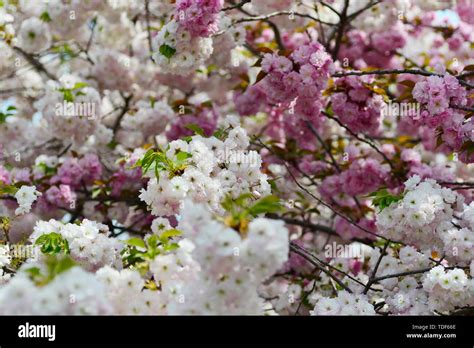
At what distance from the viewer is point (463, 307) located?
3.43m

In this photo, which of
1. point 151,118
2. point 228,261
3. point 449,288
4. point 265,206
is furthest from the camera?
point 151,118

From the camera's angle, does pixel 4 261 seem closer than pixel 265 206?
No

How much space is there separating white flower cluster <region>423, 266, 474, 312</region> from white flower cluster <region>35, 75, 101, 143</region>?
2888 millimetres

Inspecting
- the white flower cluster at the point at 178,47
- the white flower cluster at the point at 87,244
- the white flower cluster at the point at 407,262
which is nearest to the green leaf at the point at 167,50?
the white flower cluster at the point at 178,47

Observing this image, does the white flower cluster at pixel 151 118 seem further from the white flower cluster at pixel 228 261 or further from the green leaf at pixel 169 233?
the white flower cluster at pixel 228 261

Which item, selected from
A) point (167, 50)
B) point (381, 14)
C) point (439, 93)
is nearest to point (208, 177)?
point (167, 50)

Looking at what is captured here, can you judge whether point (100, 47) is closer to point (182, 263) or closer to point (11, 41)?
point (11, 41)

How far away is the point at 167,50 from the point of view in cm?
439

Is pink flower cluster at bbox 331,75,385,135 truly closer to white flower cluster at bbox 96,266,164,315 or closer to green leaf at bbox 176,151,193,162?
green leaf at bbox 176,151,193,162

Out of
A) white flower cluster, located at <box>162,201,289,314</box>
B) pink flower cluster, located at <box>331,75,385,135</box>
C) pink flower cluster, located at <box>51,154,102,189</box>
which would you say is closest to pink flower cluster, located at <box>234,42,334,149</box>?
pink flower cluster, located at <box>331,75,385,135</box>

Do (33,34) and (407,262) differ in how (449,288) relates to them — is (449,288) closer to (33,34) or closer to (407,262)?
(407,262)

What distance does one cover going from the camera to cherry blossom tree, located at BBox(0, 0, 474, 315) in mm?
2627

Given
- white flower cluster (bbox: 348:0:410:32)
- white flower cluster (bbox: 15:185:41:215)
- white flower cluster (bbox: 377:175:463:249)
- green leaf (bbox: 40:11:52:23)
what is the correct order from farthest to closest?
white flower cluster (bbox: 348:0:410:32), green leaf (bbox: 40:11:52:23), white flower cluster (bbox: 15:185:41:215), white flower cluster (bbox: 377:175:463:249)

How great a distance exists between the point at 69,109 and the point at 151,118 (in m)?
0.83
